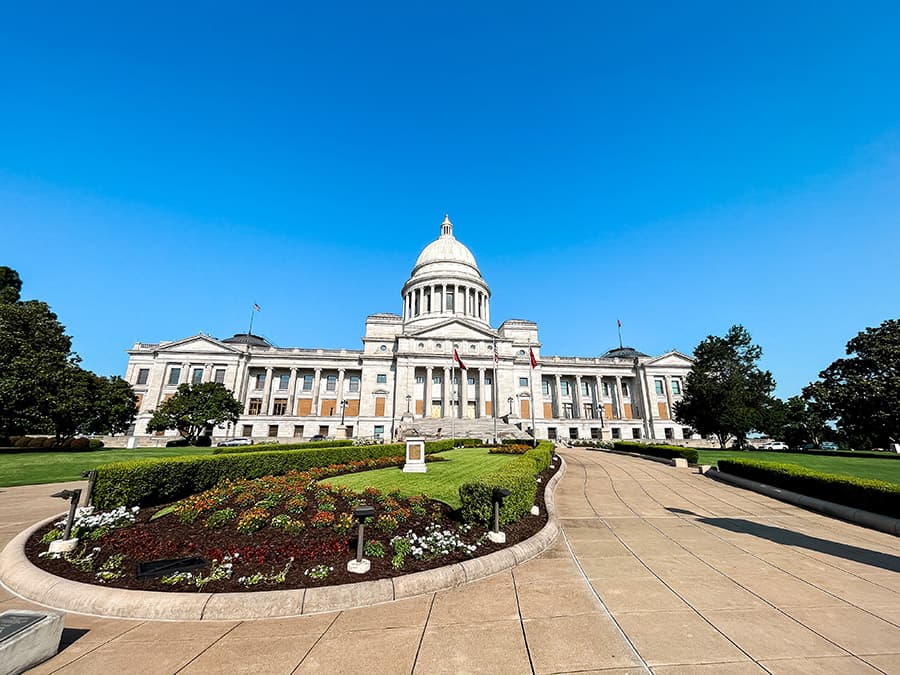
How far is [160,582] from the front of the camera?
6074 mm

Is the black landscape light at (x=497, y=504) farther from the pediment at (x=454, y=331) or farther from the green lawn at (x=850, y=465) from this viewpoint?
the pediment at (x=454, y=331)

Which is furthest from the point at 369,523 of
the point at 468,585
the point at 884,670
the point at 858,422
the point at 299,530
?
the point at 858,422

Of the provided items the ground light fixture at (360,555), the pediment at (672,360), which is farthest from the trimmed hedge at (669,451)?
the pediment at (672,360)

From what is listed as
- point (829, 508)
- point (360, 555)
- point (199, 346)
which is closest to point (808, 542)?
point (829, 508)

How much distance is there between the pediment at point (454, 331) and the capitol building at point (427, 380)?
6.5 inches

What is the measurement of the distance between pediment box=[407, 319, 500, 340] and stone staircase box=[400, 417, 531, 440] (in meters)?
14.0

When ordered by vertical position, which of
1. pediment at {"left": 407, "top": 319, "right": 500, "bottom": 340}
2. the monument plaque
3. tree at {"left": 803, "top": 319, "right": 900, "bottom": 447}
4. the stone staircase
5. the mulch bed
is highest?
pediment at {"left": 407, "top": 319, "right": 500, "bottom": 340}

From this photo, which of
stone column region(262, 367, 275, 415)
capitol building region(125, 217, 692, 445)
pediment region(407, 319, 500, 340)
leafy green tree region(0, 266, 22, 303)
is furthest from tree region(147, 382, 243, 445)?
pediment region(407, 319, 500, 340)

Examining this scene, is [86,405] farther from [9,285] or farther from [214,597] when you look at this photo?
[214,597]

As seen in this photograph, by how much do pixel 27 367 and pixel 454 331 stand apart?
47.4 meters

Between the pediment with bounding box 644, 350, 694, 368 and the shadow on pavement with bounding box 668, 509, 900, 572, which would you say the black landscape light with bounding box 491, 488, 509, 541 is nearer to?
the shadow on pavement with bounding box 668, 509, 900, 572

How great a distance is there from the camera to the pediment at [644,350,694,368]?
224ft

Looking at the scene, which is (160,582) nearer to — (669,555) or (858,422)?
(669,555)

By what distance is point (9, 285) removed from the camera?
46156 millimetres
